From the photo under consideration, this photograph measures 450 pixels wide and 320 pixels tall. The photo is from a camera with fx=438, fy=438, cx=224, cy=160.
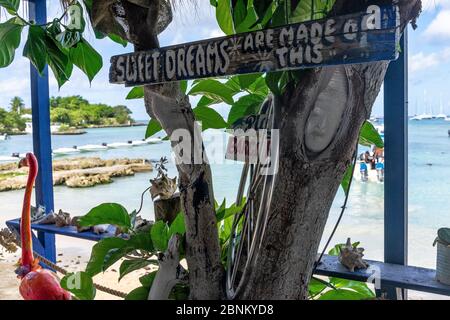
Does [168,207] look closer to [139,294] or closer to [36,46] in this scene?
[139,294]

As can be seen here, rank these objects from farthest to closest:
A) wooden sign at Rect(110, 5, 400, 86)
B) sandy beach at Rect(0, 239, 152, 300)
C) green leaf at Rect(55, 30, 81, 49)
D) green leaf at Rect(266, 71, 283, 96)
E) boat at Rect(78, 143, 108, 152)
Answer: boat at Rect(78, 143, 108, 152) < sandy beach at Rect(0, 239, 152, 300) < green leaf at Rect(55, 30, 81, 49) < green leaf at Rect(266, 71, 283, 96) < wooden sign at Rect(110, 5, 400, 86)

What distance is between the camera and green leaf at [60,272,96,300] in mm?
902

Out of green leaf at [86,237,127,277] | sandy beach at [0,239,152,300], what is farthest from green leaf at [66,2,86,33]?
sandy beach at [0,239,152,300]

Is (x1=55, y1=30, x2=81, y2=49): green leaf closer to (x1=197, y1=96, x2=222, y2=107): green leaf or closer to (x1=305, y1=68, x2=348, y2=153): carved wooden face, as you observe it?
(x1=197, y1=96, x2=222, y2=107): green leaf

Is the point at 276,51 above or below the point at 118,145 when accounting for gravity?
above

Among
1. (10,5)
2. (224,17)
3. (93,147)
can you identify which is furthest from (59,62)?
(93,147)

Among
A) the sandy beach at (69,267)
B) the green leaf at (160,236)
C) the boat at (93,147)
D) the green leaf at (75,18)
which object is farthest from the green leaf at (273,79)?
the boat at (93,147)

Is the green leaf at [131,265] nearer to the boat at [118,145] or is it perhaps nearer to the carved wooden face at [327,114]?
the carved wooden face at [327,114]

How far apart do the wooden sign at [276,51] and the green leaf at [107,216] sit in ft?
1.00

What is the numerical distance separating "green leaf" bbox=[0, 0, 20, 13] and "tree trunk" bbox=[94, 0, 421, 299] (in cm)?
58

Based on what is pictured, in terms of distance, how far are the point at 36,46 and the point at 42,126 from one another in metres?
0.58

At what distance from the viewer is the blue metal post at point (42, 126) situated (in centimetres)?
167

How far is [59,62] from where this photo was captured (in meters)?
1.24

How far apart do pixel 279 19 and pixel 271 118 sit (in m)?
0.17
